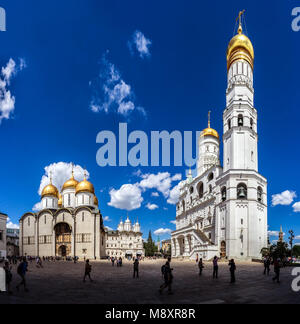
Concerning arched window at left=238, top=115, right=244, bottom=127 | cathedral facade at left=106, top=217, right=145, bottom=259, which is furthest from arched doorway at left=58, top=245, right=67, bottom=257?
cathedral facade at left=106, top=217, right=145, bottom=259

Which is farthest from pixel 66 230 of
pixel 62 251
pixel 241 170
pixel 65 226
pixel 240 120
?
pixel 240 120

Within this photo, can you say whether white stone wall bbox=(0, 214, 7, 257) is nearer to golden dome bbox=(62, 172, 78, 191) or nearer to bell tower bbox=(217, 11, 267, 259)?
golden dome bbox=(62, 172, 78, 191)

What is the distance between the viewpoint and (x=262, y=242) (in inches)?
1534

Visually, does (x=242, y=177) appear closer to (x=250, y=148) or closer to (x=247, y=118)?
(x=250, y=148)

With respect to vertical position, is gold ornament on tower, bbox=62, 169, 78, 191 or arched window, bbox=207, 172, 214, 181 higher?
arched window, bbox=207, 172, 214, 181

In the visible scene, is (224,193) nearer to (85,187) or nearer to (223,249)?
(223,249)

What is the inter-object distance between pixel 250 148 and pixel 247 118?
4.82 metres

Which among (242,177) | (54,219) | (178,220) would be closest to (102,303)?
(242,177)

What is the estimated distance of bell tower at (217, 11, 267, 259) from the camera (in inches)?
1487

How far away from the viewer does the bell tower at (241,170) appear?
37.8 m

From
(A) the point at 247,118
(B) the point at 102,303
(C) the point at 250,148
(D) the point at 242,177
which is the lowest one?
(B) the point at 102,303

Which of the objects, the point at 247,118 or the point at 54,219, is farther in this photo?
the point at 54,219

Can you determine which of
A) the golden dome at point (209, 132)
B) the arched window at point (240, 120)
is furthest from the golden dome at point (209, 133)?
the arched window at point (240, 120)
